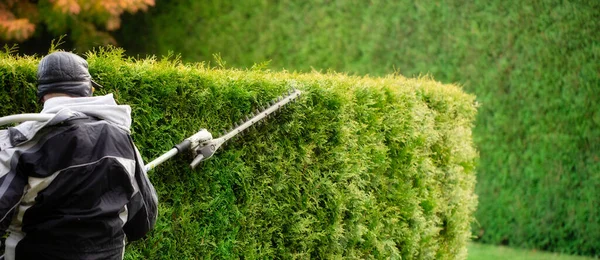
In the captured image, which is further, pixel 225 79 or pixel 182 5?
pixel 182 5

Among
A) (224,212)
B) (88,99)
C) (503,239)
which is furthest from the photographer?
(503,239)

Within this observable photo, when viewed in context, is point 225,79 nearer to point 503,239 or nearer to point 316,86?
point 316,86

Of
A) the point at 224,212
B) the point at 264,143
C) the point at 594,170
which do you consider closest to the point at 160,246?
the point at 224,212

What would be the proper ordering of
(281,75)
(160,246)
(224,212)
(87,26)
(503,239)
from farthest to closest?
(87,26), (503,239), (281,75), (224,212), (160,246)

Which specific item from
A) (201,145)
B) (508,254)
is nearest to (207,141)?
(201,145)


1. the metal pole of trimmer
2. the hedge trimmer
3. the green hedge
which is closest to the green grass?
the green hedge

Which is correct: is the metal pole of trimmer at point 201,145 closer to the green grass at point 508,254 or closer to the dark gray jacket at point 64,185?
the dark gray jacket at point 64,185

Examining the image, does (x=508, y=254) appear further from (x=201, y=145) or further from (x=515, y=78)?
(x=201, y=145)
